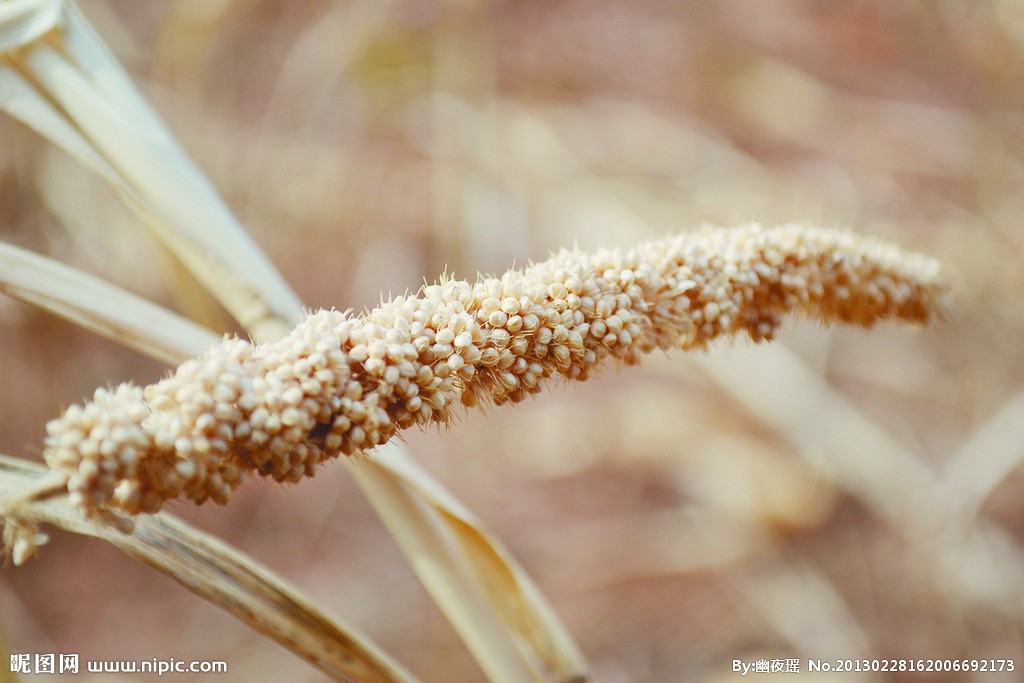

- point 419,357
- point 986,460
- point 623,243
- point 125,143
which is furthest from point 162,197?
point 986,460

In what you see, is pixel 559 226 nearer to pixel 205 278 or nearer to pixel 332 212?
pixel 332 212

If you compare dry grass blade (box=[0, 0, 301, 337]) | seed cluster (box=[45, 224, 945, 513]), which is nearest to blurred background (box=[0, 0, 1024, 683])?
seed cluster (box=[45, 224, 945, 513])

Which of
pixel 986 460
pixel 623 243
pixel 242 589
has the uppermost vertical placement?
pixel 623 243

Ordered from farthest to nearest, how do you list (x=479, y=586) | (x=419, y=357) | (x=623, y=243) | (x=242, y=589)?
(x=623, y=243)
(x=479, y=586)
(x=242, y=589)
(x=419, y=357)

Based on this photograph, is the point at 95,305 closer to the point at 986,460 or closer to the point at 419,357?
the point at 419,357

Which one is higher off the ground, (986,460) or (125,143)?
(125,143)

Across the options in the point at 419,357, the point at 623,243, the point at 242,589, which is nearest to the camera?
the point at 419,357

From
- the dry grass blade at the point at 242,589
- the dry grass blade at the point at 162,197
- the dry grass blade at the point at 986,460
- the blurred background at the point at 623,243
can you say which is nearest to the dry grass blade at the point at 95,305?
the dry grass blade at the point at 162,197
